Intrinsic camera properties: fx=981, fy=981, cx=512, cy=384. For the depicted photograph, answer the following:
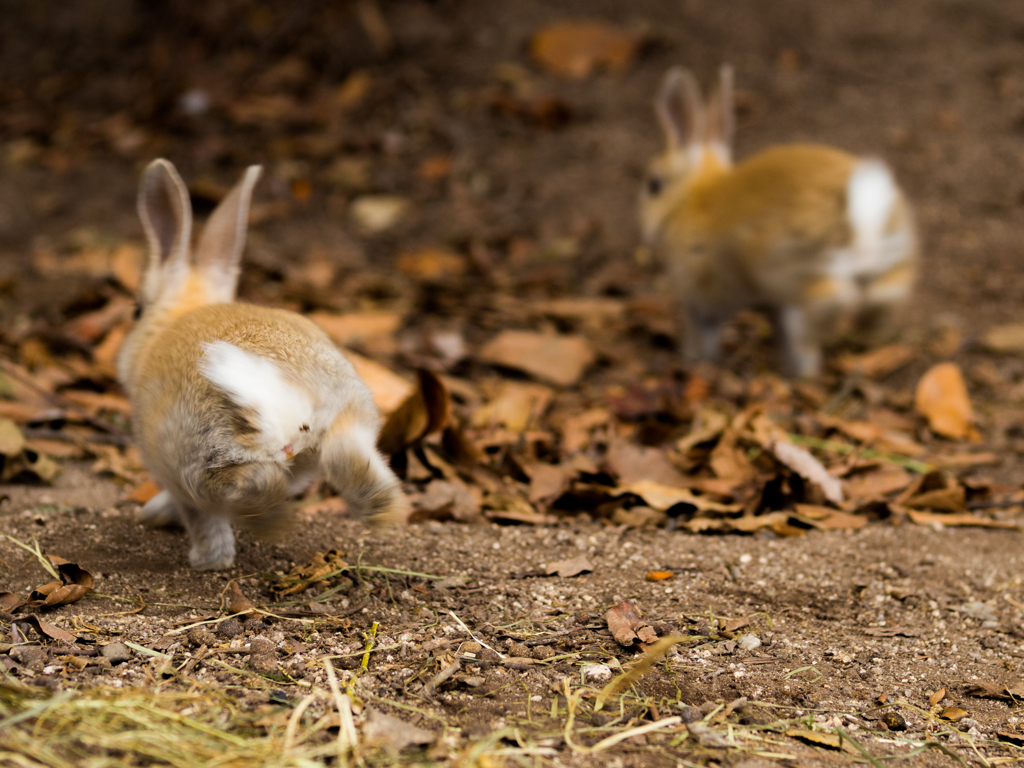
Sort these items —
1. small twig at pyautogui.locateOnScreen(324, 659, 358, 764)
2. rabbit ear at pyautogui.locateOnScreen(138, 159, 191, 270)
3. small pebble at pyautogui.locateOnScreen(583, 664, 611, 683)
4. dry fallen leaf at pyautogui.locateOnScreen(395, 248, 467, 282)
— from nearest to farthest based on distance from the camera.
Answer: small twig at pyautogui.locateOnScreen(324, 659, 358, 764) → small pebble at pyautogui.locateOnScreen(583, 664, 611, 683) → rabbit ear at pyautogui.locateOnScreen(138, 159, 191, 270) → dry fallen leaf at pyautogui.locateOnScreen(395, 248, 467, 282)

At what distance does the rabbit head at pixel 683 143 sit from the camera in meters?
6.01

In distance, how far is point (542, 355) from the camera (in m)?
4.93

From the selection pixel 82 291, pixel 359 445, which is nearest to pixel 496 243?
pixel 82 291

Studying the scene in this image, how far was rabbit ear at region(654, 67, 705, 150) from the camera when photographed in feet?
19.6

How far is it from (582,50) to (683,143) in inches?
90.3

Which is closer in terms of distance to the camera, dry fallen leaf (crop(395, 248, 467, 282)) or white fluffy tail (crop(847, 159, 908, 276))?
white fluffy tail (crop(847, 159, 908, 276))

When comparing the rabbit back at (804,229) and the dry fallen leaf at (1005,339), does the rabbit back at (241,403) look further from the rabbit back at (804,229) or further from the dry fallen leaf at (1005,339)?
the dry fallen leaf at (1005,339)

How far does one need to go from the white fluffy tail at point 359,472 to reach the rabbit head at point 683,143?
12.9 feet

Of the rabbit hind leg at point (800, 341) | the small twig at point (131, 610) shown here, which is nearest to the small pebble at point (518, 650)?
the small twig at point (131, 610)

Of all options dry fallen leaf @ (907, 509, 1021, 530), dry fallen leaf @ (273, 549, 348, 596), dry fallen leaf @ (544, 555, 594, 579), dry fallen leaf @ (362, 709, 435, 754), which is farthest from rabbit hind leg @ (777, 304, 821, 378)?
dry fallen leaf @ (362, 709, 435, 754)

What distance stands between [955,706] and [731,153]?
18.9 feet

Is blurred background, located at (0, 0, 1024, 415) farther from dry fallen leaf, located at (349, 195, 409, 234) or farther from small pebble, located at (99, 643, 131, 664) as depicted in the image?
small pebble, located at (99, 643, 131, 664)

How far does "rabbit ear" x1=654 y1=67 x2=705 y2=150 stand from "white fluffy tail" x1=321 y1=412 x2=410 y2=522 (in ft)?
13.7

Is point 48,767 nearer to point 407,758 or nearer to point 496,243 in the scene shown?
point 407,758
